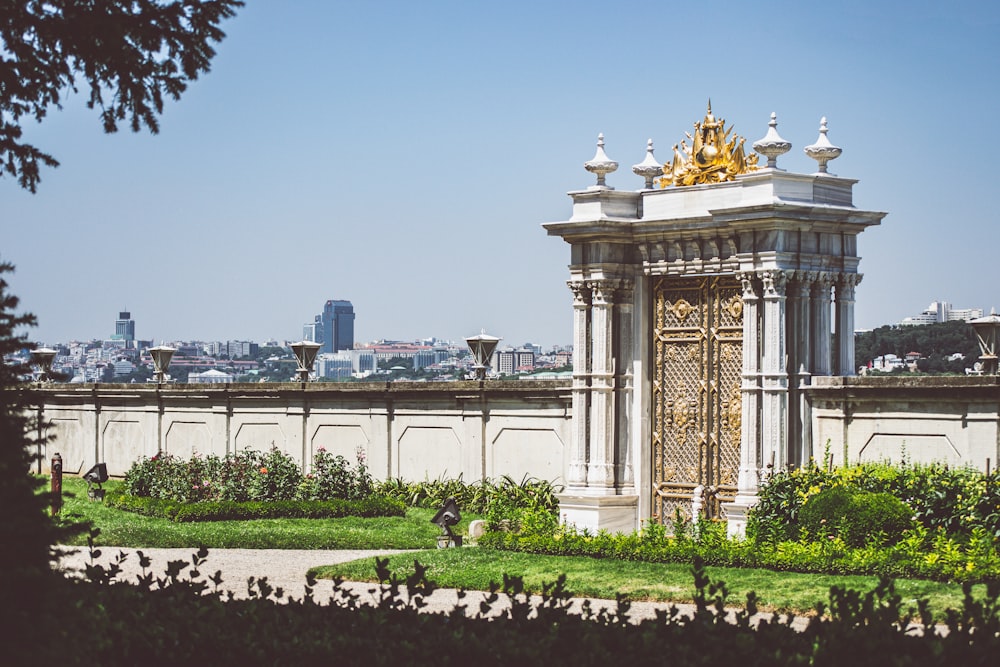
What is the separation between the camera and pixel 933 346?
40.6m

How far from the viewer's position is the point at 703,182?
2030 cm

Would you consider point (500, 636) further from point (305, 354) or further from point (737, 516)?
point (305, 354)

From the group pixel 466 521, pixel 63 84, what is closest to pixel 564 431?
pixel 466 521

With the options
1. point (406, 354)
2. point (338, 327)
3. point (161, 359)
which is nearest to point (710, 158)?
point (161, 359)

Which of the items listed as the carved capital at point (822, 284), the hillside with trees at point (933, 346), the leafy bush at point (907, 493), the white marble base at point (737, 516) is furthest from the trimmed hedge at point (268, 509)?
the hillside with trees at point (933, 346)

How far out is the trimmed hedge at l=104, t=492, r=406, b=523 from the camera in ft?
75.9

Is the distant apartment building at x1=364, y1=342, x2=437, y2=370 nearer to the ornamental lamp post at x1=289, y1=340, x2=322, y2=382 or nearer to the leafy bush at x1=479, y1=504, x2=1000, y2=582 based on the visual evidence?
the ornamental lamp post at x1=289, y1=340, x2=322, y2=382

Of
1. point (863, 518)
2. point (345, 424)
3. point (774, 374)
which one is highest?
point (774, 374)

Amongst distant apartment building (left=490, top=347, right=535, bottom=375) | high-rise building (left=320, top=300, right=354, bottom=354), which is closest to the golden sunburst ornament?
distant apartment building (left=490, top=347, right=535, bottom=375)

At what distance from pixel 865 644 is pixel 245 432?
72.2 ft

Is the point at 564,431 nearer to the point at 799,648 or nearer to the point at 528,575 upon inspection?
the point at 528,575

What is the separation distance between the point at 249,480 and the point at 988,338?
12292 millimetres

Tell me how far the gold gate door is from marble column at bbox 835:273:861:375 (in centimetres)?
133

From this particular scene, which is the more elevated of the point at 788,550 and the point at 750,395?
the point at 750,395
